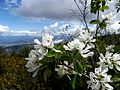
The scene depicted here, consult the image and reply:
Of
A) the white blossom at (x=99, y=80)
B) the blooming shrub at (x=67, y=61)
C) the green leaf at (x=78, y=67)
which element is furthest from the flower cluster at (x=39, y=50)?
the white blossom at (x=99, y=80)

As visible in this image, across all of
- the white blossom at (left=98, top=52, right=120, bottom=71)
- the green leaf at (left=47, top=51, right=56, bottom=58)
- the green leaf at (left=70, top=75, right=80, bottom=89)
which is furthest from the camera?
the white blossom at (left=98, top=52, right=120, bottom=71)

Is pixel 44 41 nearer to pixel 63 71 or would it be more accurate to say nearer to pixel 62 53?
pixel 62 53

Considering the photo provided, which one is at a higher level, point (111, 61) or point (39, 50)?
point (39, 50)

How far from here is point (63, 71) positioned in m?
1.67

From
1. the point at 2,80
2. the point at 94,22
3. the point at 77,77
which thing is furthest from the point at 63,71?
the point at 2,80

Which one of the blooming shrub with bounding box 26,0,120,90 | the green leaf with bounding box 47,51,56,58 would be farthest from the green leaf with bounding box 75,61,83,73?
the green leaf with bounding box 47,51,56,58

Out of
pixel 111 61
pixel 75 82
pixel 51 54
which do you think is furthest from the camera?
pixel 111 61

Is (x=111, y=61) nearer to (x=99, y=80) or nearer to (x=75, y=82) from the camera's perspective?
(x=99, y=80)

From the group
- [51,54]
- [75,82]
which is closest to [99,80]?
[75,82]

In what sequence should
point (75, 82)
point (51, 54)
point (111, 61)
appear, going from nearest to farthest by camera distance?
point (51, 54) → point (75, 82) → point (111, 61)

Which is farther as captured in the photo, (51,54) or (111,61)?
(111,61)

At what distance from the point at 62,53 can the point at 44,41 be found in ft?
0.34

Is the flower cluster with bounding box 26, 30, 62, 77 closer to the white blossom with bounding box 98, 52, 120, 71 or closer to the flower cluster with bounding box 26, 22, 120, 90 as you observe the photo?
the flower cluster with bounding box 26, 22, 120, 90

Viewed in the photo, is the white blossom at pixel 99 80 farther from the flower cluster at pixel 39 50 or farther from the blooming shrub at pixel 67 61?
the flower cluster at pixel 39 50
